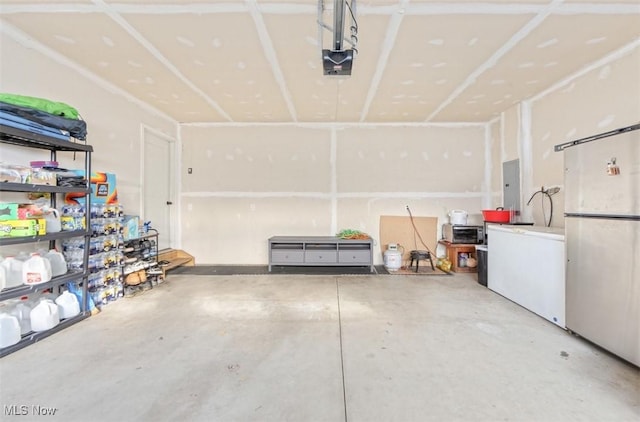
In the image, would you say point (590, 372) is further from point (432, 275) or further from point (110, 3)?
point (110, 3)

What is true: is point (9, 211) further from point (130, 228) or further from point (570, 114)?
point (570, 114)

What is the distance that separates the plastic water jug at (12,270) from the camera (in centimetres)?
211

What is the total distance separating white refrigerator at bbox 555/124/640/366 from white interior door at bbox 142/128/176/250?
534 cm

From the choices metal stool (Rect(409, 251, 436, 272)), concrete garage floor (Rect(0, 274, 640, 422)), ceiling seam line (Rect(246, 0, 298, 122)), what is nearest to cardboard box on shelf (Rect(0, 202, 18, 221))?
concrete garage floor (Rect(0, 274, 640, 422))

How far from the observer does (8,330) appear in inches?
77.4

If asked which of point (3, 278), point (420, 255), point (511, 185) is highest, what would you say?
point (511, 185)

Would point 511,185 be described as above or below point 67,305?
above

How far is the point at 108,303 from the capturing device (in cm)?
289

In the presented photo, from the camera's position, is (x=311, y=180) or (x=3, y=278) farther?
(x=311, y=180)

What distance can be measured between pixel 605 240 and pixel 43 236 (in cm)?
455

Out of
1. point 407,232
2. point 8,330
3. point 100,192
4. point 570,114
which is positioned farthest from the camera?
point 407,232

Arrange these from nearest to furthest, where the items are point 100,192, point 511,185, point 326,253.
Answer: point 100,192 → point 511,185 → point 326,253

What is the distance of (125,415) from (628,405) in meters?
2.90

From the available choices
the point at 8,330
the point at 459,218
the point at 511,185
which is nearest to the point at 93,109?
the point at 8,330
